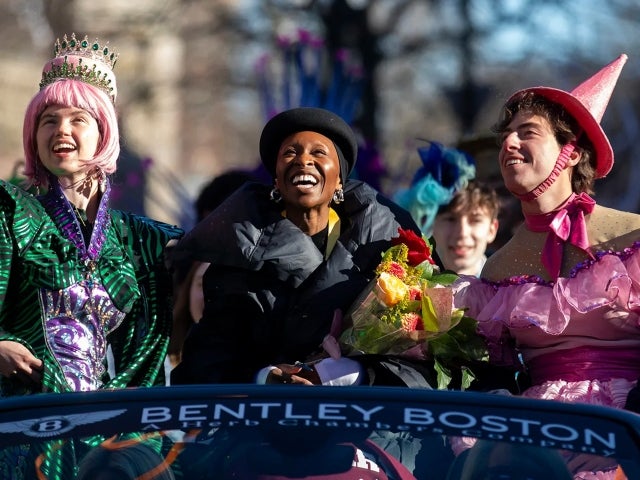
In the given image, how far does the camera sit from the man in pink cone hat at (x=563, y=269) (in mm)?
4340

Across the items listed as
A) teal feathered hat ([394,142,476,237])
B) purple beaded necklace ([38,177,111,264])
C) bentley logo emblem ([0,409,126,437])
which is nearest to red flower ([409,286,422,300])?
purple beaded necklace ([38,177,111,264])

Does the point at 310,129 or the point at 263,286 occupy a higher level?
the point at 310,129

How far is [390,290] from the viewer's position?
4301mm

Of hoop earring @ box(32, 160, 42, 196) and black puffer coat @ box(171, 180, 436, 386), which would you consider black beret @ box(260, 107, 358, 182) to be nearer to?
black puffer coat @ box(171, 180, 436, 386)

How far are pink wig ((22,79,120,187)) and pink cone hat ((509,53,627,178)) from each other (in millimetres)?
1447

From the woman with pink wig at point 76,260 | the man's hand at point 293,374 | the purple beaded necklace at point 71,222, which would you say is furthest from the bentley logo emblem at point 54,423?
the purple beaded necklace at point 71,222

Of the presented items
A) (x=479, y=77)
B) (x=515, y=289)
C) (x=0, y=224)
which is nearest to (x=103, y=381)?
(x=0, y=224)

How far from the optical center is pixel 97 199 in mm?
4961

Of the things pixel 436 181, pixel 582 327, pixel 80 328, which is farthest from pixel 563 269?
pixel 436 181

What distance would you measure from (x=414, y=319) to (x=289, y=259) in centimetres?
51

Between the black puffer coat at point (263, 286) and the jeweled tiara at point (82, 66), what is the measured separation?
2.25ft

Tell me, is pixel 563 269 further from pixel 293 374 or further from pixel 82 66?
pixel 82 66

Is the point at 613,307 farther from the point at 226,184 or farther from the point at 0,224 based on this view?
the point at 226,184

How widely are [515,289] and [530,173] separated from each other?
15.9 inches
